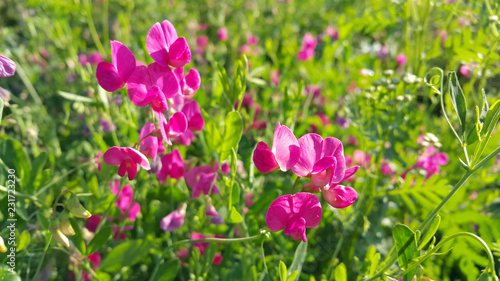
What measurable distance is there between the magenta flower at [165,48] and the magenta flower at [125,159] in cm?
16

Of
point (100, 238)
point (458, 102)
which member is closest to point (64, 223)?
point (100, 238)

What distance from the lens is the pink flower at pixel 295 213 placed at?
25.3 inches

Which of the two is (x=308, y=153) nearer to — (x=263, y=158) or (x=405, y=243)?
(x=263, y=158)

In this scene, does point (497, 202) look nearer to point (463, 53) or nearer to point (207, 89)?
point (463, 53)

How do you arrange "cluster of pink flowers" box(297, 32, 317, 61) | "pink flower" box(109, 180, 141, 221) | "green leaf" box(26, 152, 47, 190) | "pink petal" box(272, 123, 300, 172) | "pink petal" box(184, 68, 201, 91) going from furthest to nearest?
"cluster of pink flowers" box(297, 32, 317, 61) < "pink flower" box(109, 180, 141, 221) < "green leaf" box(26, 152, 47, 190) < "pink petal" box(184, 68, 201, 91) < "pink petal" box(272, 123, 300, 172)

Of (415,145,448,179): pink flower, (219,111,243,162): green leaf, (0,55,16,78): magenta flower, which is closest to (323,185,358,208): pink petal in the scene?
(219,111,243,162): green leaf

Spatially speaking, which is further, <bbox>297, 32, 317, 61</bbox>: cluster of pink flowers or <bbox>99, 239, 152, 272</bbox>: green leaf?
<bbox>297, 32, 317, 61</bbox>: cluster of pink flowers

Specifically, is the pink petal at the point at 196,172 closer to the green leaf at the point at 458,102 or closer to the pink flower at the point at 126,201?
the pink flower at the point at 126,201

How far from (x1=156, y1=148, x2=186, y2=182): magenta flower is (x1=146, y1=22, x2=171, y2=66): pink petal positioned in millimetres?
266

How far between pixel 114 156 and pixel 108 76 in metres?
0.13

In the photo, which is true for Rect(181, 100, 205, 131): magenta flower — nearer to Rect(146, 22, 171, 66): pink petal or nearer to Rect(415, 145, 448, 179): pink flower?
Rect(146, 22, 171, 66): pink petal

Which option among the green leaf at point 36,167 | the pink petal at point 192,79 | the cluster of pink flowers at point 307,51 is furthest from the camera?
the cluster of pink flowers at point 307,51

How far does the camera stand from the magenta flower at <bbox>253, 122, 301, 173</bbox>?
0.64 metres

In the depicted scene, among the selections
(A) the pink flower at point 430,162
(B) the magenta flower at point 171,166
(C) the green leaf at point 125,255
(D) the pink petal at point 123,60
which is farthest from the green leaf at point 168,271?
(A) the pink flower at point 430,162
